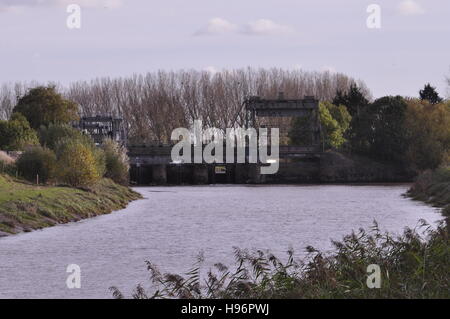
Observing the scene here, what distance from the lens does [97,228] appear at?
4472cm

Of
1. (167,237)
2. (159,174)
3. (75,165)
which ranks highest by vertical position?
(75,165)

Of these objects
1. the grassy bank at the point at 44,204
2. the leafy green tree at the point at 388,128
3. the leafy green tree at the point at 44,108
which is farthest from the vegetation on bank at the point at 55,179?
the leafy green tree at the point at 388,128

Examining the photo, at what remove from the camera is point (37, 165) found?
63500 mm

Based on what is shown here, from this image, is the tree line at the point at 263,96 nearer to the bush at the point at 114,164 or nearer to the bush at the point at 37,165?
the bush at the point at 114,164

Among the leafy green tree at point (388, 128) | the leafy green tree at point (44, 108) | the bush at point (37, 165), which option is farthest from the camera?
the leafy green tree at point (388, 128)

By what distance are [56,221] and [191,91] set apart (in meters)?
89.5

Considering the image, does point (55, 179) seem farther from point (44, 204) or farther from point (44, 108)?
point (44, 108)

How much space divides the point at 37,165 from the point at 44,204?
610 inches

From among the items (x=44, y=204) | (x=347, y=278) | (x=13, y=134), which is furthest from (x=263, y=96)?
(x=347, y=278)

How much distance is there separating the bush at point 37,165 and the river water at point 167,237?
18.2ft

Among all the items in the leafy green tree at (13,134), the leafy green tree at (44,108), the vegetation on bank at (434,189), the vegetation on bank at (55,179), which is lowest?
the vegetation on bank at (434,189)

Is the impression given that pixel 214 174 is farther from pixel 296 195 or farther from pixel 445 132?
pixel 296 195

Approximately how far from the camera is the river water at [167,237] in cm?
2806
